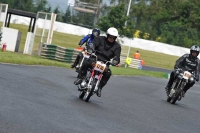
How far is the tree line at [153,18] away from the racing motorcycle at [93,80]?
126ft

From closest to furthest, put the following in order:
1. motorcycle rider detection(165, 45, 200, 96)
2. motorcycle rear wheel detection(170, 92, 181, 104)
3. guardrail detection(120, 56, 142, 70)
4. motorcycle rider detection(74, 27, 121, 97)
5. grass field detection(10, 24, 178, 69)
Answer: motorcycle rider detection(74, 27, 121, 97) < motorcycle rear wheel detection(170, 92, 181, 104) < motorcycle rider detection(165, 45, 200, 96) < guardrail detection(120, 56, 142, 70) < grass field detection(10, 24, 178, 69)

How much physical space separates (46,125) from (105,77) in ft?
18.4

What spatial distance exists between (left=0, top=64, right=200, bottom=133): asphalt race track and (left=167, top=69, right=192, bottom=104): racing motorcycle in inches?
55.9

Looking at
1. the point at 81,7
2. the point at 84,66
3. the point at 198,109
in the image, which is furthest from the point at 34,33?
the point at 81,7

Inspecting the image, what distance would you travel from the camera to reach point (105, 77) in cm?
1537

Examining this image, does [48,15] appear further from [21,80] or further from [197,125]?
[197,125]

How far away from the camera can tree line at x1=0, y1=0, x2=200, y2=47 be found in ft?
178

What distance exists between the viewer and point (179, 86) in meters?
20.1

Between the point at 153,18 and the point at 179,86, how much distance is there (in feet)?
241

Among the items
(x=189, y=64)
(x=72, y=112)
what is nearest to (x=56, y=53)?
(x=189, y=64)

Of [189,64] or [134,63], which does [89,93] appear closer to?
[189,64]

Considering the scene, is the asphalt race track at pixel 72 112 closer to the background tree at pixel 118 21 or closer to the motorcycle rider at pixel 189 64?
the motorcycle rider at pixel 189 64

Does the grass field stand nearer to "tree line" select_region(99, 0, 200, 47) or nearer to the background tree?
"tree line" select_region(99, 0, 200, 47)

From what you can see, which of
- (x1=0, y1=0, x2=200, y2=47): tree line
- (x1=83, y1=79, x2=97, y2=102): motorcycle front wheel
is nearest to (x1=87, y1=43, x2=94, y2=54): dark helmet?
(x1=83, y1=79, x2=97, y2=102): motorcycle front wheel
